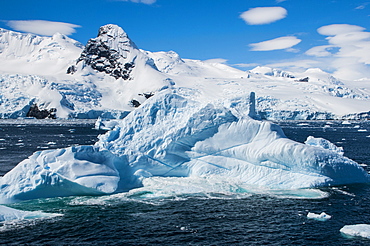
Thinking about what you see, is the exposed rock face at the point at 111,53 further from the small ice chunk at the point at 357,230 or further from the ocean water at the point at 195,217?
the small ice chunk at the point at 357,230

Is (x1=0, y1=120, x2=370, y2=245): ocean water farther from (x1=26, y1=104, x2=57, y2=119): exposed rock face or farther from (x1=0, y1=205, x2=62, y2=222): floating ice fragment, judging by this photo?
(x1=26, y1=104, x2=57, y2=119): exposed rock face

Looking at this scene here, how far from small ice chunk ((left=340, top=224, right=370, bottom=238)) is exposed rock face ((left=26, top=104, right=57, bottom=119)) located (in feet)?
384

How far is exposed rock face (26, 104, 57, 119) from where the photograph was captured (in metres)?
121

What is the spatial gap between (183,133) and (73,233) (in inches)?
479

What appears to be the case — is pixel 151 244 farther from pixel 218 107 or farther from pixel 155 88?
pixel 155 88

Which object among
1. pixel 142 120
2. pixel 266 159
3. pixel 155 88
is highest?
pixel 155 88

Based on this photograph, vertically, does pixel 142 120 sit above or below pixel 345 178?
above

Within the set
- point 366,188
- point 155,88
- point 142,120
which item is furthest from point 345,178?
point 155,88

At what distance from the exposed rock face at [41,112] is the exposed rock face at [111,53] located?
52.9m

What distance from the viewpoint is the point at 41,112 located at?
121 meters

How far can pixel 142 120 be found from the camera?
27.4 m

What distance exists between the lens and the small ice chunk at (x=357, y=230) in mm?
14676

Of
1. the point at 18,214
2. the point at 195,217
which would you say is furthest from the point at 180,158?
the point at 18,214

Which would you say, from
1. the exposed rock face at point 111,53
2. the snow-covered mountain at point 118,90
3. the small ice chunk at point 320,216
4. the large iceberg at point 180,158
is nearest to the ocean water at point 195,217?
the small ice chunk at point 320,216
